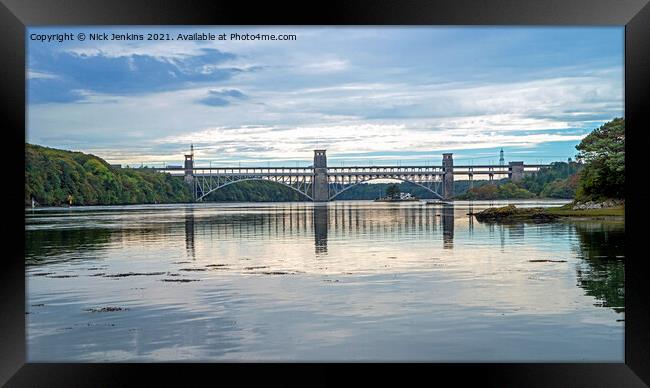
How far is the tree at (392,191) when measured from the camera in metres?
97.4

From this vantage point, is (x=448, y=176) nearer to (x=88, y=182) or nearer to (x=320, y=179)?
(x=320, y=179)

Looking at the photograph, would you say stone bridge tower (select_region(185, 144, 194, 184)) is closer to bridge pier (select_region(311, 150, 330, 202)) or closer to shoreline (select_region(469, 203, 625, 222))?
bridge pier (select_region(311, 150, 330, 202))

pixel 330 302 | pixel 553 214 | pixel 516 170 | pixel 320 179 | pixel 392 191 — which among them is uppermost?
pixel 516 170

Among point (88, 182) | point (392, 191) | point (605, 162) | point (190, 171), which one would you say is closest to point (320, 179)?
point (190, 171)

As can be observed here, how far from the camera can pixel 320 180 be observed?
7525 centimetres

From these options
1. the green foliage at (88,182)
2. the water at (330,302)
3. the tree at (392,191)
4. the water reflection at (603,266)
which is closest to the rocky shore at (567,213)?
the water reflection at (603,266)

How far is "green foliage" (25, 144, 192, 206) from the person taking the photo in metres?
59.4

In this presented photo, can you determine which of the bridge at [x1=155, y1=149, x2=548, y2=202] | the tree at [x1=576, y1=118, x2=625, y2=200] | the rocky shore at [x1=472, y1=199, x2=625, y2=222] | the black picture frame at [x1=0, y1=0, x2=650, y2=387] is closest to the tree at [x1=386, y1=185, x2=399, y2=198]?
the bridge at [x1=155, y1=149, x2=548, y2=202]

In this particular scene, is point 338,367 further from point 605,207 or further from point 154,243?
point 605,207
